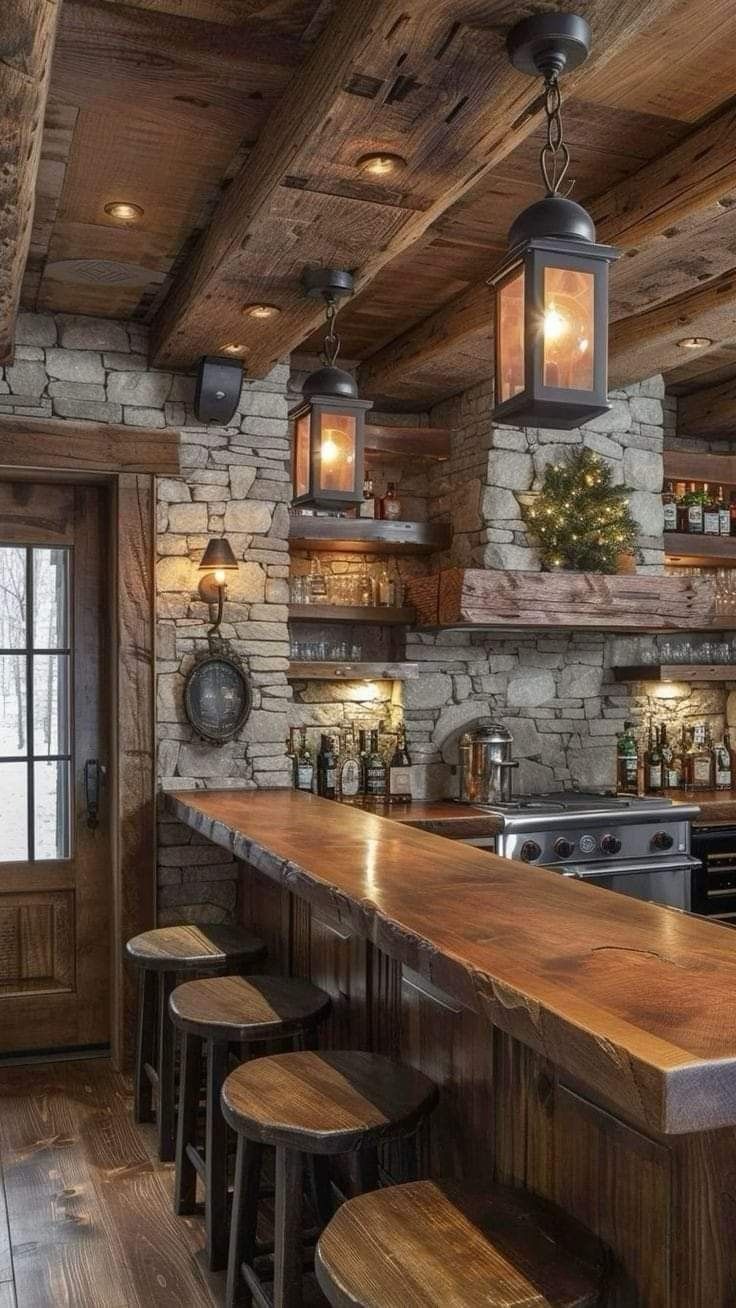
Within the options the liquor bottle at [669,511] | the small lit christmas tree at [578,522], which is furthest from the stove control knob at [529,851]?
the liquor bottle at [669,511]

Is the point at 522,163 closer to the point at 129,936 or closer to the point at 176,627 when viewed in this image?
the point at 176,627

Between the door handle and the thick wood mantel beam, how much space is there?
6.75 feet

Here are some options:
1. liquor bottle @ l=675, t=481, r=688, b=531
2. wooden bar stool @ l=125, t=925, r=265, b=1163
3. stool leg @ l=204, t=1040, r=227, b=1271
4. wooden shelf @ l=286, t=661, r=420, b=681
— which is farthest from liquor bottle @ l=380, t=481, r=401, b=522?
stool leg @ l=204, t=1040, r=227, b=1271

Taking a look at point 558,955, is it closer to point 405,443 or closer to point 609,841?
point 609,841

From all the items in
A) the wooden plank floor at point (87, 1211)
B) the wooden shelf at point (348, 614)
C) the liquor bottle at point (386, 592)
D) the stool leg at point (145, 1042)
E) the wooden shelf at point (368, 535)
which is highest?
the wooden shelf at point (368, 535)

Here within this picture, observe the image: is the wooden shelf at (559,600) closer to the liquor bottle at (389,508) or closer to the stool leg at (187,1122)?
the liquor bottle at (389,508)

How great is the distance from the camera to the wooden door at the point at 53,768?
14.6 ft

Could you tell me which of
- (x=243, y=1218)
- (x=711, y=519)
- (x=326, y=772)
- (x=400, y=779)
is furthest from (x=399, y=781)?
(x=243, y=1218)

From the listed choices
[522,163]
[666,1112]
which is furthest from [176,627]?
[666,1112]

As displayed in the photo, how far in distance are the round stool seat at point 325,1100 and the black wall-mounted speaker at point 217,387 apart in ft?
8.69

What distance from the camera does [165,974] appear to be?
A: 3.68 m

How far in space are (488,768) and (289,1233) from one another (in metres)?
3.22

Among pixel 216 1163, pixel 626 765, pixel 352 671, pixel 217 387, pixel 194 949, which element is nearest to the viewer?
pixel 216 1163

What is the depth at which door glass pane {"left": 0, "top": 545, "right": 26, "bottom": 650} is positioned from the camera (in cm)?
450
